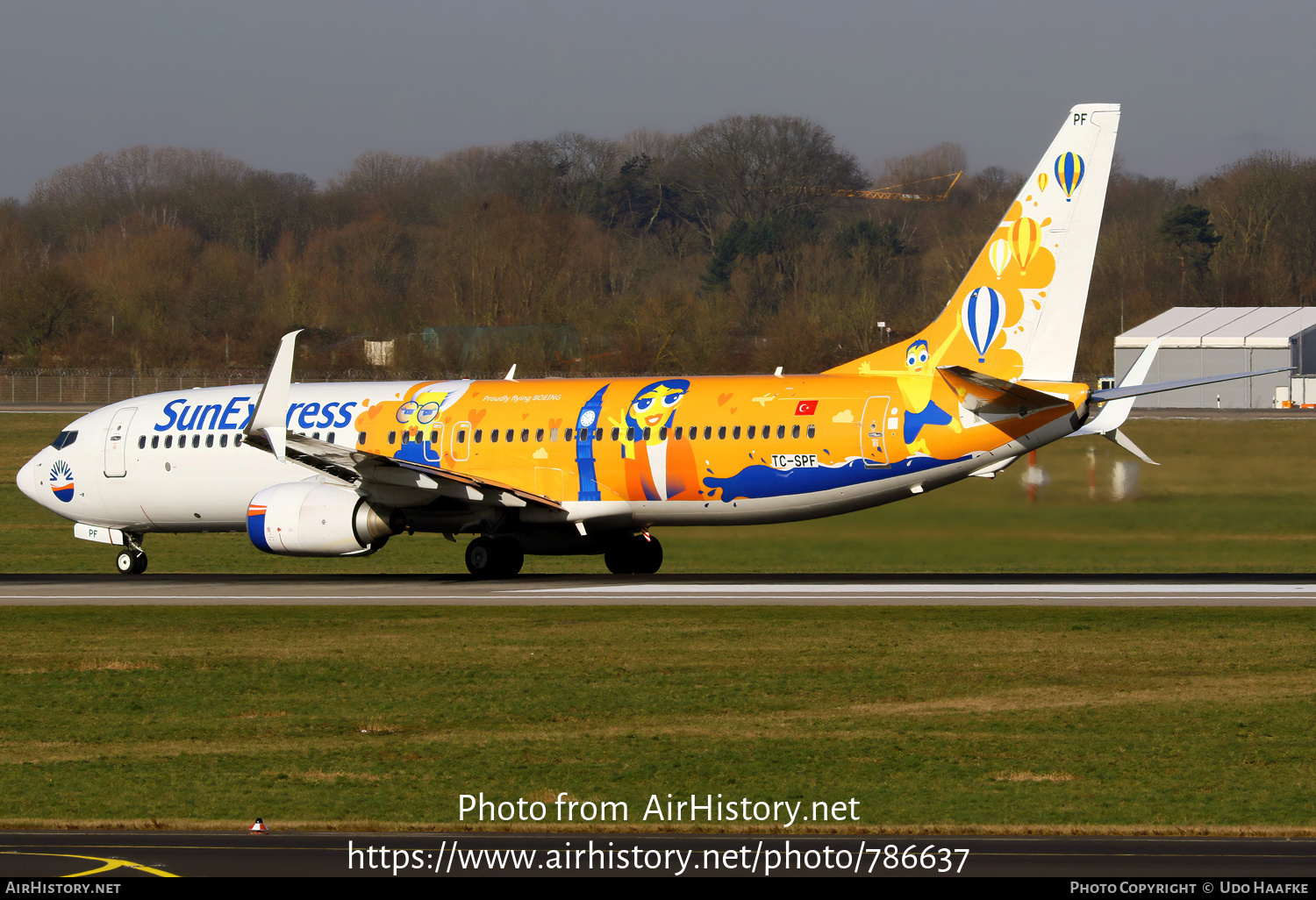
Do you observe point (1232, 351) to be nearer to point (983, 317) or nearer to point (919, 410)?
point (983, 317)

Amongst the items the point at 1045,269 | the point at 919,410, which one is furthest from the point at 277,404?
the point at 1045,269

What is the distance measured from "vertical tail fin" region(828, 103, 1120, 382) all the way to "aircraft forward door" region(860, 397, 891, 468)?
1659 mm

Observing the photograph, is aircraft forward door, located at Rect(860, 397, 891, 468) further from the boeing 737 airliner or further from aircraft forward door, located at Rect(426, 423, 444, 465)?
aircraft forward door, located at Rect(426, 423, 444, 465)

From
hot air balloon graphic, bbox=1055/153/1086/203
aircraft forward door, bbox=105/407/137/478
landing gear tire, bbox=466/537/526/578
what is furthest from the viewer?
aircraft forward door, bbox=105/407/137/478

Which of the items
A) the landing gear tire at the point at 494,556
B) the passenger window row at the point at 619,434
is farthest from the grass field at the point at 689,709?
the landing gear tire at the point at 494,556

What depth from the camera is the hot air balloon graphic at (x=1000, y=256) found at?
27.4m

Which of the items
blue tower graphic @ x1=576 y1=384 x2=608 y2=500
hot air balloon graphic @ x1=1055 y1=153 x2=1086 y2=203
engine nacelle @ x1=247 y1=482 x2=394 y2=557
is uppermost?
hot air balloon graphic @ x1=1055 y1=153 x2=1086 y2=203

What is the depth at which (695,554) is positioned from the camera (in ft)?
101

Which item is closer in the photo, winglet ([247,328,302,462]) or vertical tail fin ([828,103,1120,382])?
Result: vertical tail fin ([828,103,1120,382])

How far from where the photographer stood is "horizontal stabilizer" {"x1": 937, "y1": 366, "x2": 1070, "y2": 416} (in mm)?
25359

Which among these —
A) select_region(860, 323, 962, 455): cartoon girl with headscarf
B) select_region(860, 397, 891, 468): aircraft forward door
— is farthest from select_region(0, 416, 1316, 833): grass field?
select_region(860, 323, 962, 455): cartoon girl with headscarf

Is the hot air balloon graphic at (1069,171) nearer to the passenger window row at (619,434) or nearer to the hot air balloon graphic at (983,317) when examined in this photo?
the hot air balloon graphic at (983,317)

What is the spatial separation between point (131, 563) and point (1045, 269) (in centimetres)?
2002

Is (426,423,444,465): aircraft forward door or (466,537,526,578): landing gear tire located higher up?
(426,423,444,465): aircraft forward door
